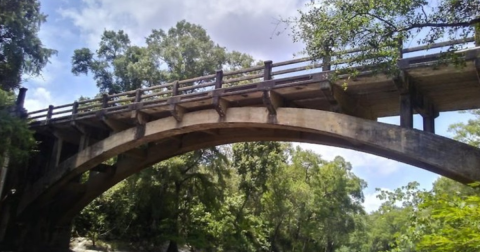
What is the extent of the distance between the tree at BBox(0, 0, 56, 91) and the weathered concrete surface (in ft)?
15.4

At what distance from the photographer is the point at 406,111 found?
30.2 feet

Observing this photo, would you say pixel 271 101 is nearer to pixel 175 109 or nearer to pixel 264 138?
pixel 264 138

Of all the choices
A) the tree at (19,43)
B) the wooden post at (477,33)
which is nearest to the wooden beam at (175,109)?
the tree at (19,43)

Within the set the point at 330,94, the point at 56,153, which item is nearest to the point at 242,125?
the point at 330,94

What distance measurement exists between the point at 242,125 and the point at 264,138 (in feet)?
6.11

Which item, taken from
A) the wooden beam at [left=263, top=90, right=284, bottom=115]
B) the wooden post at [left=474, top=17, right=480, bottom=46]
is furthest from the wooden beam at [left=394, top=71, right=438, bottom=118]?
the wooden beam at [left=263, top=90, right=284, bottom=115]

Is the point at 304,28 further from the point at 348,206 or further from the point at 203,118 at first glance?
the point at 348,206

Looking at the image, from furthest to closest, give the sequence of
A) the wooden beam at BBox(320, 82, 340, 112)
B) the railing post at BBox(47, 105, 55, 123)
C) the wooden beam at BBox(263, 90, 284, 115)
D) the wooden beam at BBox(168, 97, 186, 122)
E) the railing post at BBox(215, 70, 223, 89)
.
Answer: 1. the railing post at BBox(47, 105, 55, 123)
2. the wooden beam at BBox(168, 97, 186, 122)
3. the railing post at BBox(215, 70, 223, 89)
4. the wooden beam at BBox(263, 90, 284, 115)
5. the wooden beam at BBox(320, 82, 340, 112)

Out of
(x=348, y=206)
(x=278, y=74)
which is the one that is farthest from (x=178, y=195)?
(x=348, y=206)

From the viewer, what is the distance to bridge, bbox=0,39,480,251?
8844mm

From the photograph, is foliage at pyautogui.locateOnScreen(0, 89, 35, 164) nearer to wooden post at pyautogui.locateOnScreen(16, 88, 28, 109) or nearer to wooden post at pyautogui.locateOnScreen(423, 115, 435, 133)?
wooden post at pyautogui.locateOnScreen(16, 88, 28, 109)

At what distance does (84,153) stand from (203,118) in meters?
5.51

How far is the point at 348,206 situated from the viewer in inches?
1419

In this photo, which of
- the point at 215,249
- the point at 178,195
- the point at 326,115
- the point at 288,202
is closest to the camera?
the point at 326,115
